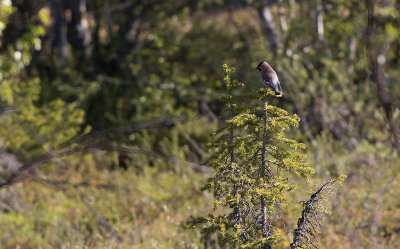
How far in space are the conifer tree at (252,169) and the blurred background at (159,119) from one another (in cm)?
27

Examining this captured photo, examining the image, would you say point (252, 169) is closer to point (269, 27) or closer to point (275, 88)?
point (275, 88)

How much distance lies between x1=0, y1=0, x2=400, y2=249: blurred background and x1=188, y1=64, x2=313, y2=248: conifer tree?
27 cm

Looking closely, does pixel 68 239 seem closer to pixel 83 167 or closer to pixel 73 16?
pixel 83 167

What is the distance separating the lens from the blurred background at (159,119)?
213 inches

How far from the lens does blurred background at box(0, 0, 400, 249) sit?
5398 millimetres

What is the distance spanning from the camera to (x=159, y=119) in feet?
27.7

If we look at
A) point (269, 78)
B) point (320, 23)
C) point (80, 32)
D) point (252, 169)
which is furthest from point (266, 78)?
point (80, 32)

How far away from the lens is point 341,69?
9.01 metres

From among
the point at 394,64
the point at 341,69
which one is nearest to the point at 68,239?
the point at 341,69

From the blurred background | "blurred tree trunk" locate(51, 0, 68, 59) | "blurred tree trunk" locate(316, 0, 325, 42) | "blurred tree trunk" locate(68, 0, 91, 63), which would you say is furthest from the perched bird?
"blurred tree trunk" locate(51, 0, 68, 59)

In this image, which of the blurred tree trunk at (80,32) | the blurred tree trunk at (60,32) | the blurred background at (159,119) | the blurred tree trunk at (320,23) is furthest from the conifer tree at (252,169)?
the blurred tree trunk at (60,32)

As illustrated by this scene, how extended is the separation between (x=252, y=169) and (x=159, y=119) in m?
5.56

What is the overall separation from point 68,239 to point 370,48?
420 centimetres

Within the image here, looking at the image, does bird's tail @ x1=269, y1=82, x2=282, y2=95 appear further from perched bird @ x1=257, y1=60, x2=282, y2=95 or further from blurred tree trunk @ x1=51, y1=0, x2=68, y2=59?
blurred tree trunk @ x1=51, y1=0, x2=68, y2=59
